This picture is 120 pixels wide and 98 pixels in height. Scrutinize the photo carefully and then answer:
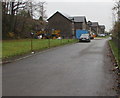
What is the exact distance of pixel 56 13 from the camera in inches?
2970

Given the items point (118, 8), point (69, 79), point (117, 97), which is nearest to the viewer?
point (117, 97)

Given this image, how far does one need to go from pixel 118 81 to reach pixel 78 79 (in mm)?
1417

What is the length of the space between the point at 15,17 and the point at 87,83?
47151 mm

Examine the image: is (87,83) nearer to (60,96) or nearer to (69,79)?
(69,79)

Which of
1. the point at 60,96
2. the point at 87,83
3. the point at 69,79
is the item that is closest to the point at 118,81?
the point at 87,83

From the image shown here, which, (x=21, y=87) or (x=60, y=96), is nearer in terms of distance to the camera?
(x=60, y=96)

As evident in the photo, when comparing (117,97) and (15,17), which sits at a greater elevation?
(15,17)

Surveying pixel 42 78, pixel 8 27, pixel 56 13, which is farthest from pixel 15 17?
pixel 42 78

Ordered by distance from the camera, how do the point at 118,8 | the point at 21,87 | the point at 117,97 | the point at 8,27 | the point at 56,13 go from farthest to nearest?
the point at 56,13, the point at 8,27, the point at 118,8, the point at 21,87, the point at 117,97

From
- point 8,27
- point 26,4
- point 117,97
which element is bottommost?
point 117,97

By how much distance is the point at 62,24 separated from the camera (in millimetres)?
74812

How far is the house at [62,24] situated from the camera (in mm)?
74000

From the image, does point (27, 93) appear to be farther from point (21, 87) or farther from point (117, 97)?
point (117, 97)

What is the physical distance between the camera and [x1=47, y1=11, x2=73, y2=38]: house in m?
74.0
